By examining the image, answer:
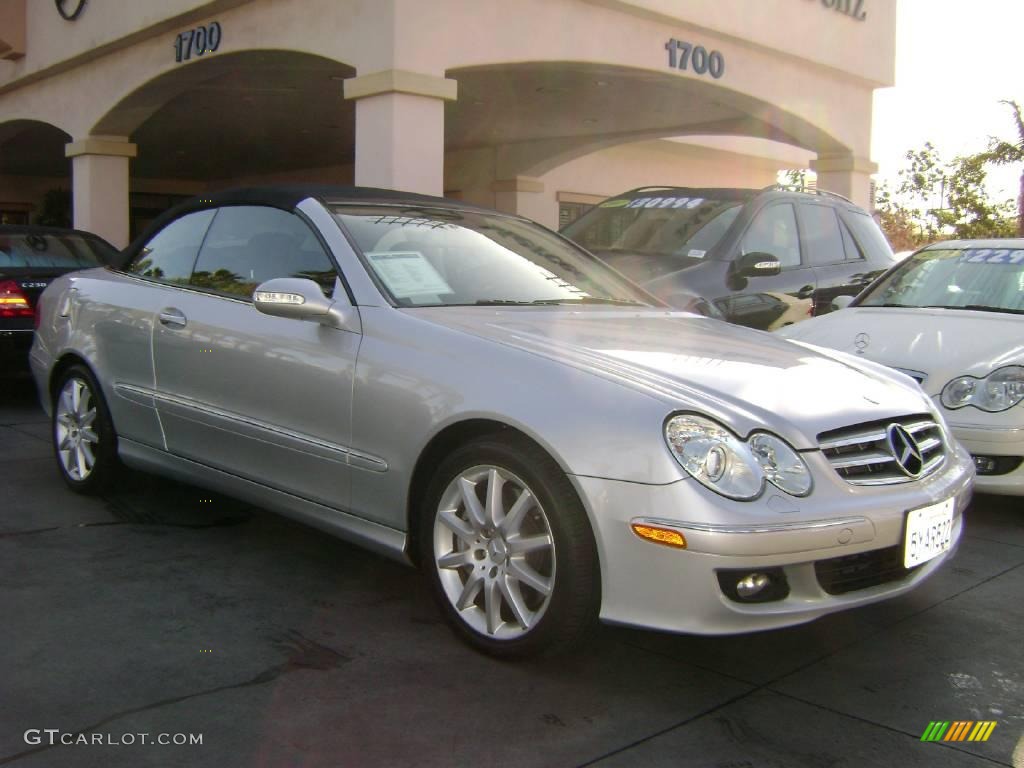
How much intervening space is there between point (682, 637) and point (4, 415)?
606 centimetres

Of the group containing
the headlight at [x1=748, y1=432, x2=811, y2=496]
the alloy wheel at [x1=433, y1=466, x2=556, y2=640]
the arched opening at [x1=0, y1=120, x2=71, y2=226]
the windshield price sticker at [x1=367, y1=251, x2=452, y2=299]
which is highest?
the arched opening at [x1=0, y1=120, x2=71, y2=226]

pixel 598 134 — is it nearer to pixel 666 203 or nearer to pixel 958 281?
pixel 666 203

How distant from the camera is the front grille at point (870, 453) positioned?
309 centimetres

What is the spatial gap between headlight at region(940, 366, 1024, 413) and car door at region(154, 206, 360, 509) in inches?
119

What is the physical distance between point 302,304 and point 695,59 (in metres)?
8.99

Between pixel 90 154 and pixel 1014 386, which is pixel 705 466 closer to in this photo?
pixel 1014 386

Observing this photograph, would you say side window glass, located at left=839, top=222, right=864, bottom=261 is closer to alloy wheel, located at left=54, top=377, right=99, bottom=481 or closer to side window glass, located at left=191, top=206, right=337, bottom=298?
side window glass, located at left=191, top=206, right=337, bottom=298

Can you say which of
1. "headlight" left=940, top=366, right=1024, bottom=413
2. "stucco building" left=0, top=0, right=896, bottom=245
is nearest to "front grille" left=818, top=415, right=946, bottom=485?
"headlight" left=940, top=366, right=1024, bottom=413

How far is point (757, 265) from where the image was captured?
6.89 metres

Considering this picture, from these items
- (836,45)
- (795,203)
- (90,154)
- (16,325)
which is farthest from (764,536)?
(90,154)

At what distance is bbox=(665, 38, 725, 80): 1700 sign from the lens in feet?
37.1

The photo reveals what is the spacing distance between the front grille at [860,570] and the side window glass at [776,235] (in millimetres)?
4448

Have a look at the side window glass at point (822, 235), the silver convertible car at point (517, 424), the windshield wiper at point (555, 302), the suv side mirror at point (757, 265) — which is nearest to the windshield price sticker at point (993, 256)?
the suv side mirror at point (757, 265)

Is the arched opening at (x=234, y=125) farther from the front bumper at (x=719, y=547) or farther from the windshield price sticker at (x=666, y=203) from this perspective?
the front bumper at (x=719, y=547)
